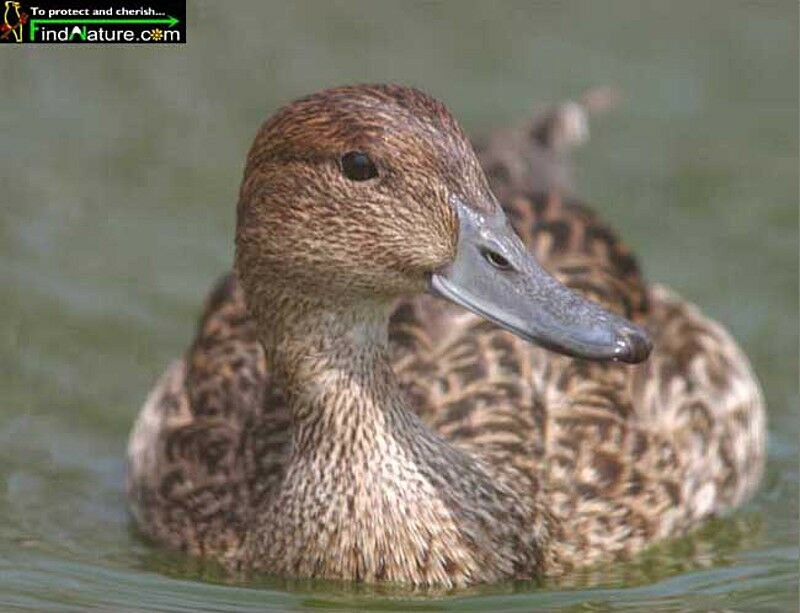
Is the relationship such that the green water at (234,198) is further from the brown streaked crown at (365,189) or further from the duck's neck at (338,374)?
the brown streaked crown at (365,189)

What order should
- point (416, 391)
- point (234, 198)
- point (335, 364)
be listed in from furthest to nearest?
point (234, 198)
point (416, 391)
point (335, 364)

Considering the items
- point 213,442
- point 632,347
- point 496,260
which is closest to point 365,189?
point 496,260

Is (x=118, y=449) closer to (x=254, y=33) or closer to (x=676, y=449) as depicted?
(x=676, y=449)

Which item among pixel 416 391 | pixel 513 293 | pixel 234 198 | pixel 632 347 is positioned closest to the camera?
pixel 632 347

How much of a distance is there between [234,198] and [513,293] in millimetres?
4545

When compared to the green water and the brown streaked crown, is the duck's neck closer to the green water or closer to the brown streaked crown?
the brown streaked crown

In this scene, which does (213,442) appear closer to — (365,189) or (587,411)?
(587,411)

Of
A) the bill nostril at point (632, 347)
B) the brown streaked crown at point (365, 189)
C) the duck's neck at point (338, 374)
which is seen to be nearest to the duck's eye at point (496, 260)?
the brown streaked crown at point (365, 189)

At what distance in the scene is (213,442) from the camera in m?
8.58

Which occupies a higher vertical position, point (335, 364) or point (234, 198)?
point (234, 198)

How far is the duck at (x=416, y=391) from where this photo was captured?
23.9 feet

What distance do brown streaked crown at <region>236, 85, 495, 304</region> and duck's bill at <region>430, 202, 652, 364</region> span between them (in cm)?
6

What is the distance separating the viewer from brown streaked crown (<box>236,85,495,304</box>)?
7262mm

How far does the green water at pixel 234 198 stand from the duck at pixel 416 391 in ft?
0.54
